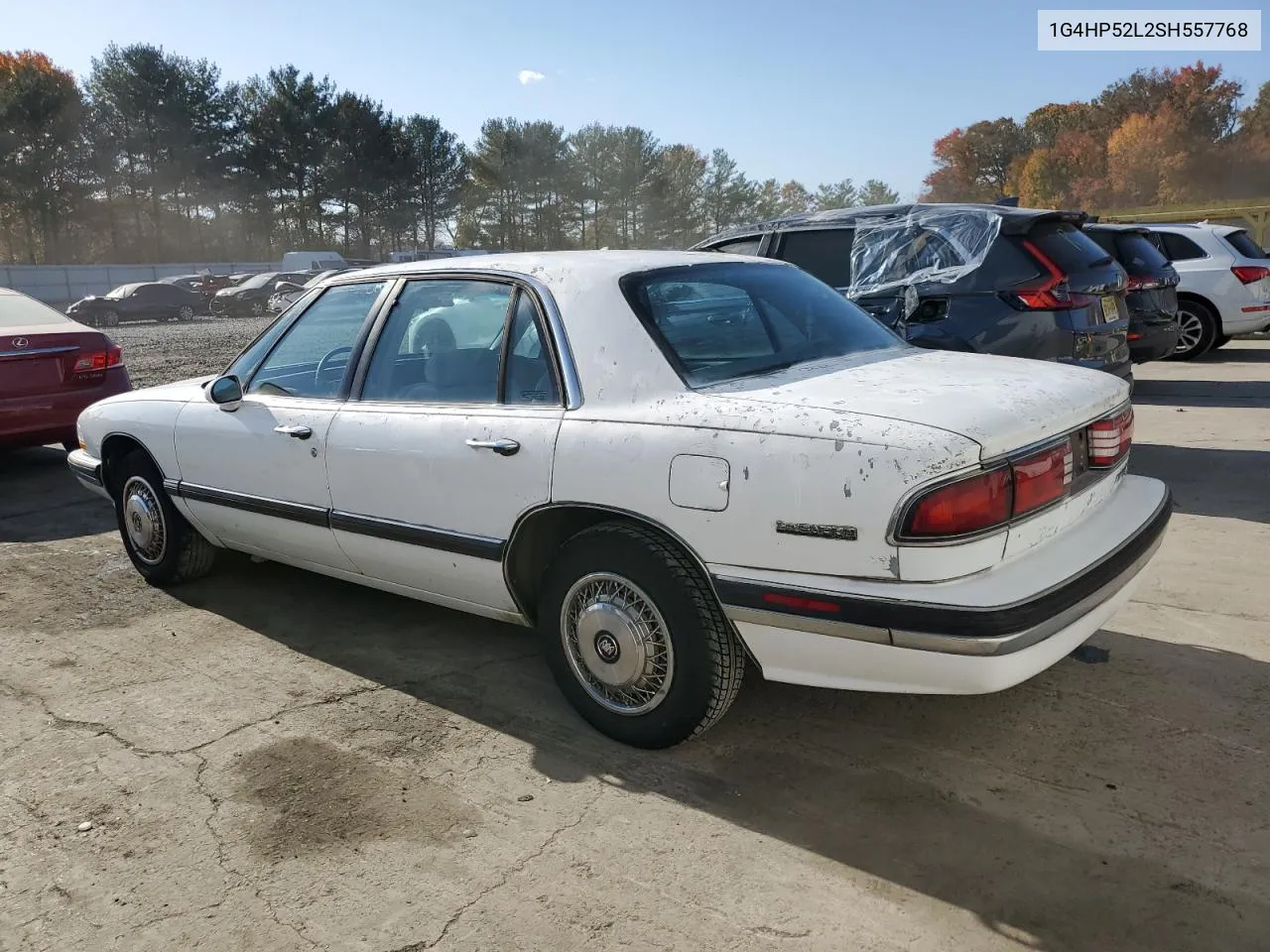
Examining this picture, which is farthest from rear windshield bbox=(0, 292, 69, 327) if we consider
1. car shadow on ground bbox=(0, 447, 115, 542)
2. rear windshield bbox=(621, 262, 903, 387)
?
rear windshield bbox=(621, 262, 903, 387)

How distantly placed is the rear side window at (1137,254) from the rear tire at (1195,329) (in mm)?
2672

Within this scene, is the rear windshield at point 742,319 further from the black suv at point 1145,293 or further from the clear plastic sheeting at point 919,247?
the black suv at point 1145,293

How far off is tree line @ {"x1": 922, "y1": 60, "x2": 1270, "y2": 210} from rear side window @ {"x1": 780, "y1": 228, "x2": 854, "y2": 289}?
2050 inches

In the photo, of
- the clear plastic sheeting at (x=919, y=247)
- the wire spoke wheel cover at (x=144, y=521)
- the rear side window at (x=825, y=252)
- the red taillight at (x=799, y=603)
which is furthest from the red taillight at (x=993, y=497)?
the rear side window at (x=825, y=252)

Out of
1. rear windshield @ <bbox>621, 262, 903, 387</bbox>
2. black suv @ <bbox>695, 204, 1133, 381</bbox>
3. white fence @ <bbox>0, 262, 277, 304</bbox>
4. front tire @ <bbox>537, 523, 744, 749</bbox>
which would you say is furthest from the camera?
white fence @ <bbox>0, 262, 277, 304</bbox>

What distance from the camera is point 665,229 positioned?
68.5m

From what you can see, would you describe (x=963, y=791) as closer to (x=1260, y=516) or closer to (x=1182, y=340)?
(x=1260, y=516)

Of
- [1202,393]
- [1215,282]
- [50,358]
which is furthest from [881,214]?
[1215,282]

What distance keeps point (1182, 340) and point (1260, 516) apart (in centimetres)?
761

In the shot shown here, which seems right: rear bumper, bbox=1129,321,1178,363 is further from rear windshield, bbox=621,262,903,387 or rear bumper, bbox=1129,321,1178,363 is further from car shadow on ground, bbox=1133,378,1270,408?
rear windshield, bbox=621,262,903,387

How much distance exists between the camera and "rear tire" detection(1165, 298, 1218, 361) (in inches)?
464

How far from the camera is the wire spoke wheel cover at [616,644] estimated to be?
9.81 feet

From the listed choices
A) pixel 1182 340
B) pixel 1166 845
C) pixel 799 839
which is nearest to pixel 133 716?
pixel 799 839

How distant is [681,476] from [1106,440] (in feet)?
4.53
